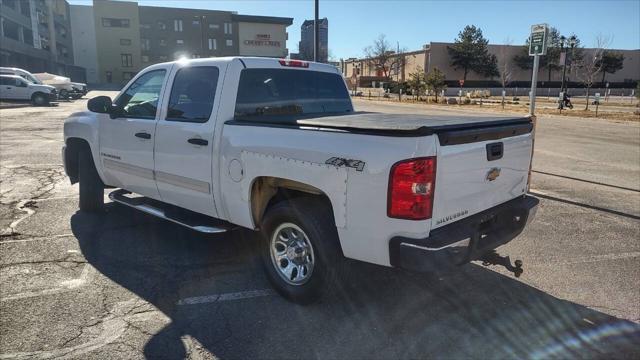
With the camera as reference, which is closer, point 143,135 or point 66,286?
point 66,286

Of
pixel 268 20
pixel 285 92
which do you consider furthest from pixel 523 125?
pixel 268 20

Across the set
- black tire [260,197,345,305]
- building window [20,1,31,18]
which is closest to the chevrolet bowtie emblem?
black tire [260,197,345,305]

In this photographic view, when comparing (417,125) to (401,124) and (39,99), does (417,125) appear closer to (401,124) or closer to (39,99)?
(401,124)

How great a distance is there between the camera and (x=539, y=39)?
953 centimetres

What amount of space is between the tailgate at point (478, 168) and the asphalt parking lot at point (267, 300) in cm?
54

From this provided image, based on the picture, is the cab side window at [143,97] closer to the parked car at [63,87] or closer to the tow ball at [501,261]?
the tow ball at [501,261]

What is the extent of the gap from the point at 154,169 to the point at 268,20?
81.7 meters

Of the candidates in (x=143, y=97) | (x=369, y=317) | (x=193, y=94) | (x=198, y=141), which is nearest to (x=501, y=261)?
(x=369, y=317)

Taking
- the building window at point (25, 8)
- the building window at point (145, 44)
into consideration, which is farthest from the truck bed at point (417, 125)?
the building window at point (145, 44)

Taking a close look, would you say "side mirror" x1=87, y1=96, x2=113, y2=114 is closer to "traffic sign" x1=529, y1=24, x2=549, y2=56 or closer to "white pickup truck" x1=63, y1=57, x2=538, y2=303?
"white pickup truck" x1=63, y1=57, x2=538, y2=303

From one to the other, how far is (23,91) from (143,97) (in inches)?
1247

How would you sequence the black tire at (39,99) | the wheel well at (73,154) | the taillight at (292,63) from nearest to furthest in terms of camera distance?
the taillight at (292,63), the wheel well at (73,154), the black tire at (39,99)

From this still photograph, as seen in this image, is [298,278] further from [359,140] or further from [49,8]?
[49,8]

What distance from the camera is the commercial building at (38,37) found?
5447 cm
